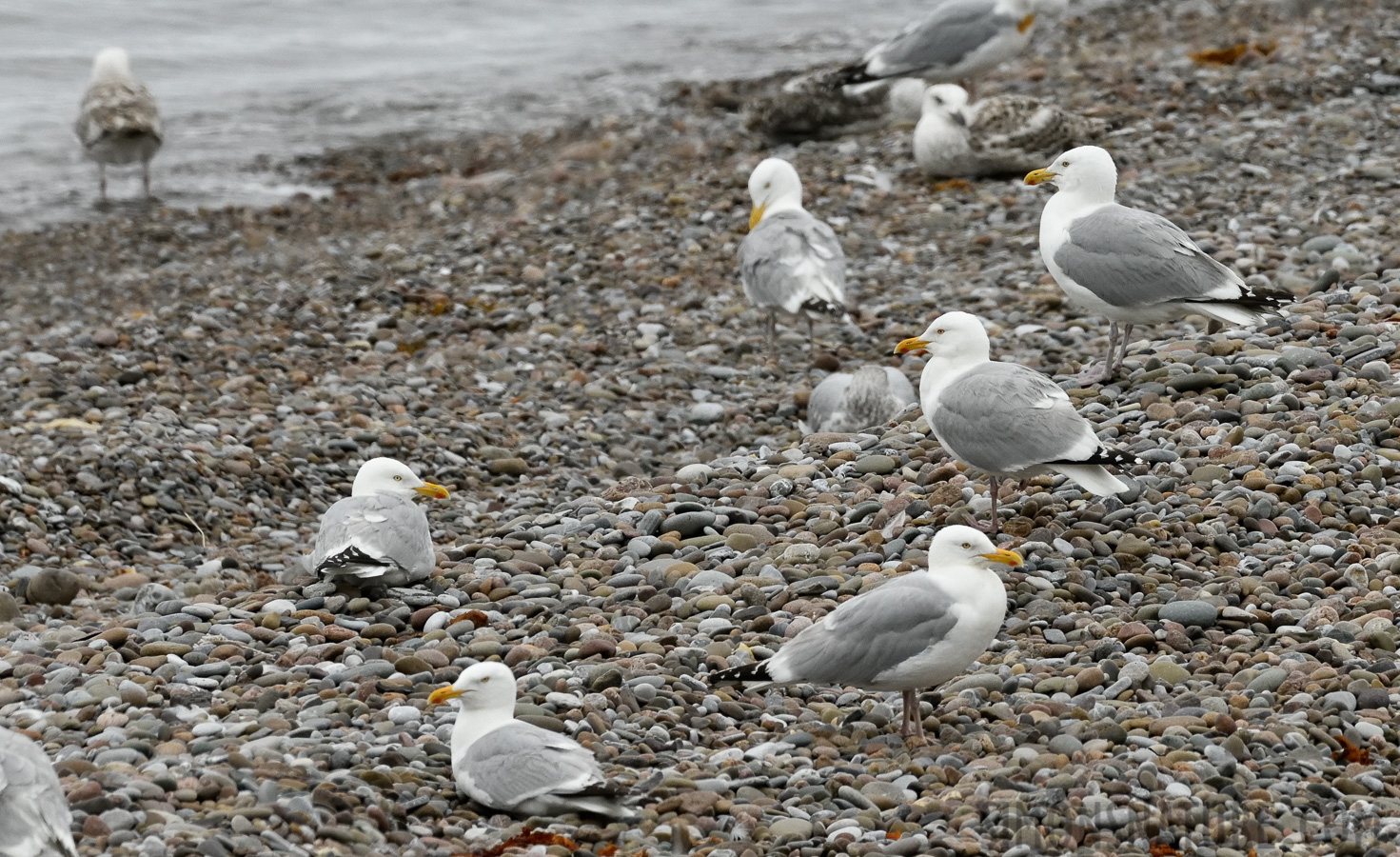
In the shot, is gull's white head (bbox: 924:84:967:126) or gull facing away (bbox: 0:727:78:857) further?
gull's white head (bbox: 924:84:967:126)

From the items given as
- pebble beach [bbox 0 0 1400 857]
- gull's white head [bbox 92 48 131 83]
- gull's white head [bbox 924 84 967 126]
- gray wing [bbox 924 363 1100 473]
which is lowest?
pebble beach [bbox 0 0 1400 857]

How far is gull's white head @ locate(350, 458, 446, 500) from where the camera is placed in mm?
6898

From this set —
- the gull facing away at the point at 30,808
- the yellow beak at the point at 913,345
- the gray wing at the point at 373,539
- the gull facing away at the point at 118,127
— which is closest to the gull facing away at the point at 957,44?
the gull facing away at the point at 118,127

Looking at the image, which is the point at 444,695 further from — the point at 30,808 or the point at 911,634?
the point at 911,634

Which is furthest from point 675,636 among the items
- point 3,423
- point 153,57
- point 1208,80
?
point 153,57

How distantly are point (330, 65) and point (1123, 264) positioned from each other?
55.1 ft

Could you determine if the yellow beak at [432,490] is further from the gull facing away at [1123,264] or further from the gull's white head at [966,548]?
the gull facing away at [1123,264]

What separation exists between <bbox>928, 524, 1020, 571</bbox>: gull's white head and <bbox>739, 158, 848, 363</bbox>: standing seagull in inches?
176

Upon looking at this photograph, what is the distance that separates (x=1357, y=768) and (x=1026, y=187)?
8111mm

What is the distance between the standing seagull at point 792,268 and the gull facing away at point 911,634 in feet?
14.8

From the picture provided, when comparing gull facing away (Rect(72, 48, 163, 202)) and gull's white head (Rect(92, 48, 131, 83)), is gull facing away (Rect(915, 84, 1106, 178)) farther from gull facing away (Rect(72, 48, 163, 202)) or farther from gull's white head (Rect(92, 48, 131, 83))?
gull's white head (Rect(92, 48, 131, 83))

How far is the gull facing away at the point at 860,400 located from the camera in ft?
27.4

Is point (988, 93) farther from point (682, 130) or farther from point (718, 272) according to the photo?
point (718, 272)

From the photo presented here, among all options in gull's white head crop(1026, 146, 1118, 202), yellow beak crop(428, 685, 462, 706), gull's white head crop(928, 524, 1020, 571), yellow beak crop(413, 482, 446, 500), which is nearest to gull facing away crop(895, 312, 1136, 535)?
gull's white head crop(928, 524, 1020, 571)
